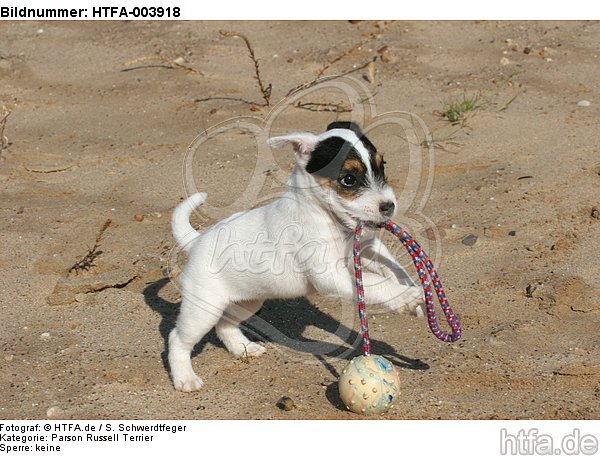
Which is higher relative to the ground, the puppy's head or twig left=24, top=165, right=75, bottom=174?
the puppy's head

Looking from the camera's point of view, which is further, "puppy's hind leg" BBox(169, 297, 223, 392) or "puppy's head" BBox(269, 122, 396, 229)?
"puppy's hind leg" BBox(169, 297, 223, 392)

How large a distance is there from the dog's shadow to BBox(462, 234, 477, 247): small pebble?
4.61 ft

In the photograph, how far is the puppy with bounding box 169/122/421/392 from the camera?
5.16m

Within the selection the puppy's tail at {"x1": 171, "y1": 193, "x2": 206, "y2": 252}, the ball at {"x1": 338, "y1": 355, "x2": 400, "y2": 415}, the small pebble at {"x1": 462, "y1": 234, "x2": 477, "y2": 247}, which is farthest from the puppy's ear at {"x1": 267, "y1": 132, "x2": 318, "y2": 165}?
the small pebble at {"x1": 462, "y1": 234, "x2": 477, "y2": 247}

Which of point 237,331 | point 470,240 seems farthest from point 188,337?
point 470,240

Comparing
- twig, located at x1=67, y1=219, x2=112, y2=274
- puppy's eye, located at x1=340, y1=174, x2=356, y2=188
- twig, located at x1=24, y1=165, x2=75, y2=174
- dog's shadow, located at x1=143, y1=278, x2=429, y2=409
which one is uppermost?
puppy's eye, located at x1=340, y1=174, x2=356, y2=188

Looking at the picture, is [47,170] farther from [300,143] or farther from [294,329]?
[300,143]

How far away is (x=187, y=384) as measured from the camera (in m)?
5.66

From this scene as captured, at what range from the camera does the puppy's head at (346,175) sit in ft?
16.8

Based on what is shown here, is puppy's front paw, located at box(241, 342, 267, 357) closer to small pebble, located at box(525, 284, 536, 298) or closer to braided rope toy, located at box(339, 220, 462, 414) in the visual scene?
braided rope toy, located at box(339, 220, 462, 414)

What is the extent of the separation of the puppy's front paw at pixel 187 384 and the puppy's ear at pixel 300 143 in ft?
5.19

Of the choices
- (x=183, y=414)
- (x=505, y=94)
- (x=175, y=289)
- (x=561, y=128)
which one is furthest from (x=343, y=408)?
(x=505, y=94)

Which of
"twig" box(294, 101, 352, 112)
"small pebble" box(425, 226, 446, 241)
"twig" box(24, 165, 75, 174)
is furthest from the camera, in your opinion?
"twig" box(294, 101, 352, 112)

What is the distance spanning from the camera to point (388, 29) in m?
11.4
